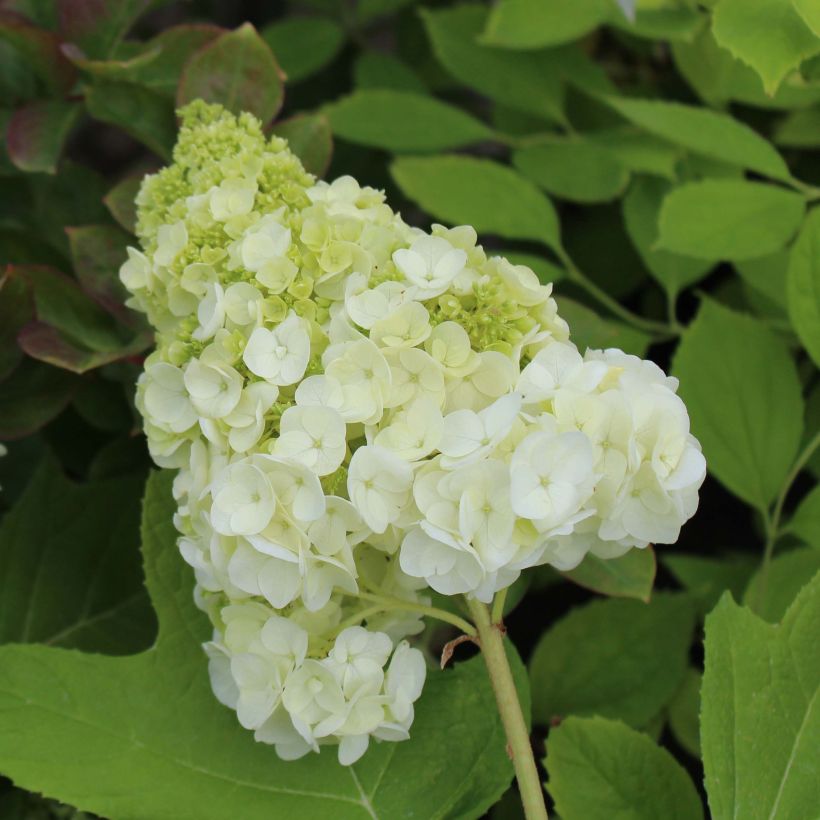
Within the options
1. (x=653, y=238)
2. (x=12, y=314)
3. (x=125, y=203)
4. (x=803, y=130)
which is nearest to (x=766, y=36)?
(x=653, y=238)

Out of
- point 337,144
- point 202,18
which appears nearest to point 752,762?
point 337,144

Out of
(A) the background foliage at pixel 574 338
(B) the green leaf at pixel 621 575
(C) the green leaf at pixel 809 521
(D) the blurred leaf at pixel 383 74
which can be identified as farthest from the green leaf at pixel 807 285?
(D) the blurred leaf at pixel 383 74

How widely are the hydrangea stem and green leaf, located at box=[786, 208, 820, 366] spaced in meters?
0.38

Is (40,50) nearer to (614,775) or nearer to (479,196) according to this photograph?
(479,196)

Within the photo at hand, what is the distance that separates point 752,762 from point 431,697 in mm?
219

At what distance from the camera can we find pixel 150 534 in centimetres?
77

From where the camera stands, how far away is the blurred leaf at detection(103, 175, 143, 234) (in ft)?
2.79

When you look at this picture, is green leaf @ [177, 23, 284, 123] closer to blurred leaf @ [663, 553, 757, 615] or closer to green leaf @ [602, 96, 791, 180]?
green leaf @ [602, 96, 791, 180]

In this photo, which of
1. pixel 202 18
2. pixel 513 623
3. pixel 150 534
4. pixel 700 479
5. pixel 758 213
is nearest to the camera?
pixel 700 479

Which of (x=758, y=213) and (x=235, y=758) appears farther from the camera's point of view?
(x=758, y=213)

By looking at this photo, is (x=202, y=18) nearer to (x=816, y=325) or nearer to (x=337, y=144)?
(x=337, y=144)

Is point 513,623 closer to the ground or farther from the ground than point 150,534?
closer to the ground

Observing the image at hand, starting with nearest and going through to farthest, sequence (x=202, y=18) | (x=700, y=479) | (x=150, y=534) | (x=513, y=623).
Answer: (x=700, y=479) → (x=150, y=534) → (x=513, y=623) → (x=202, y=18)

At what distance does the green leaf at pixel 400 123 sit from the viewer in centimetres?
106
